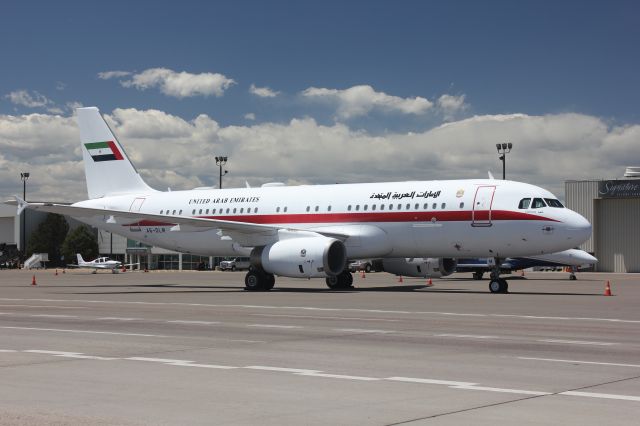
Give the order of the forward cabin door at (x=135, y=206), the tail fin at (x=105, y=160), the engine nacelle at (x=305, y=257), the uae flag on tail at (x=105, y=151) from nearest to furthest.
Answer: the engine nacelle at (x=305, y=257) < the forward cabin door at (x=135, y=206) < the tail fin at (x=105, y=160) < the uae flag on tail at (x=105, y=151)

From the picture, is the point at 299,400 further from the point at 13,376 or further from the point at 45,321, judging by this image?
the point at 45,321

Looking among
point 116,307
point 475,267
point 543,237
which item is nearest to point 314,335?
point 116,307

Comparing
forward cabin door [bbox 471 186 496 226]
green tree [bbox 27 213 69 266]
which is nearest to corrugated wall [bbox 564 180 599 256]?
forward cabin door [bbox 471 186 496 226]

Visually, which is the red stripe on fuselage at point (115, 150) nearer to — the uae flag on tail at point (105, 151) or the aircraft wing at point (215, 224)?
the uae flag on tail at point (105, 151)

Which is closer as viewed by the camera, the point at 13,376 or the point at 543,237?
the point at 13,376

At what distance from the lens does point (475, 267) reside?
5625 cm

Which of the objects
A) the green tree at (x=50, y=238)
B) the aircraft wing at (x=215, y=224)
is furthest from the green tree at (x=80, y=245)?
the aircraft wing at (x=215, y=224)

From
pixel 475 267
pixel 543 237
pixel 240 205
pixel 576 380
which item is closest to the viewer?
pixel 576 380

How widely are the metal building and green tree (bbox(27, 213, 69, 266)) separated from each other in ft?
234

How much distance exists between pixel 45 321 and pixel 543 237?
18.4m

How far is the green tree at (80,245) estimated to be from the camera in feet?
385

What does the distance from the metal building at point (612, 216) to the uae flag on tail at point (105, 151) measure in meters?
50.2

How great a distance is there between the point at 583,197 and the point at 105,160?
51877mm

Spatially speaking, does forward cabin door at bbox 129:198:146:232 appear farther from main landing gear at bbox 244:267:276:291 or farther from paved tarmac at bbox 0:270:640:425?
paved tarmac at bbox 0:270:640:425
